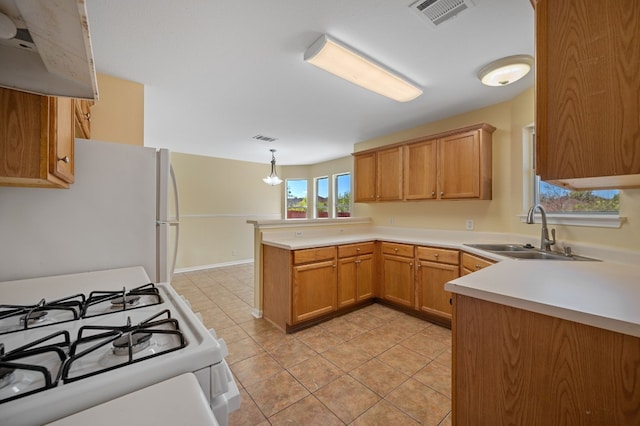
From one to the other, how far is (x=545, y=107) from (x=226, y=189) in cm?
562

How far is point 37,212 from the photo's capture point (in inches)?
53.2

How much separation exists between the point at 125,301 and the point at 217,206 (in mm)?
4911

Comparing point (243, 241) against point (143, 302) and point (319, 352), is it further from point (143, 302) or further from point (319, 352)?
point (143, 302)

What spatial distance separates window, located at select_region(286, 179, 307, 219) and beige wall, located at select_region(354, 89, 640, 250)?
353 centimetres

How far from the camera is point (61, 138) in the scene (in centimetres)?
114

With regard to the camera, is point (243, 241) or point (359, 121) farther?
point (243, 241)

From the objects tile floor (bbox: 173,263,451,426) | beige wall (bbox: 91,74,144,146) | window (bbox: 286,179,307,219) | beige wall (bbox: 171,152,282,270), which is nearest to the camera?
tile floor (bbox: 173,263,451,426)

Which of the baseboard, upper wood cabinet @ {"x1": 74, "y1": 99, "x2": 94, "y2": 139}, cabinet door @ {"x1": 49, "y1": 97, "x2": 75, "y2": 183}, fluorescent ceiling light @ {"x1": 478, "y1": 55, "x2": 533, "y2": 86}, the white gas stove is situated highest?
fluorescent ceiling light @ {"x1": 478, "y1": 55, "x2": 533, "y2": 86}

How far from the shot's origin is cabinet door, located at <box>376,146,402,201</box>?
346 centimetres

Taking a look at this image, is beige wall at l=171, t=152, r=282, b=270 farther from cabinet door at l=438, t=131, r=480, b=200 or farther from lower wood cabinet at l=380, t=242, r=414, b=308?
cabinet door at l=438, t=131, r=480, b=200

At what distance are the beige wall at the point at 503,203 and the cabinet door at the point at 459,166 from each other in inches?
11.1

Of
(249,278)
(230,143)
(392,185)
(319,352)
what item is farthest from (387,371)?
(230,143)

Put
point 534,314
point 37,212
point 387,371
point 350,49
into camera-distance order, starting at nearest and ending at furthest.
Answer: point 534,314 < point 37,212 < point 350,49 < point 387,371

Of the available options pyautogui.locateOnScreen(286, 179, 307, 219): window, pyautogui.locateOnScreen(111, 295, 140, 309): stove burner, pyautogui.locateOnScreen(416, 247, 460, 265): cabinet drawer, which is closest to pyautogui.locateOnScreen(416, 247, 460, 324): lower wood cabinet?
pyautogui.locateOnScreen(416, 247, 460, 265): cabinet drawer
